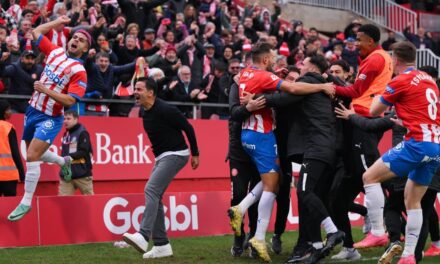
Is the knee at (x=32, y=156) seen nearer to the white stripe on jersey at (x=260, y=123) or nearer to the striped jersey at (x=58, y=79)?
the striped jersey at (x=58, y=79)

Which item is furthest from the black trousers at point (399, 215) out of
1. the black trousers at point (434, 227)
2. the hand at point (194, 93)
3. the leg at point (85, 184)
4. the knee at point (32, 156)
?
the hand at point (194, 93)

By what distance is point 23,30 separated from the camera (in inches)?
651

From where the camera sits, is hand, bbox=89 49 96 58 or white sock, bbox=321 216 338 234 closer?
white sock, bbox=321 216 338 234

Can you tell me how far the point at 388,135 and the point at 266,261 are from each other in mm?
9841

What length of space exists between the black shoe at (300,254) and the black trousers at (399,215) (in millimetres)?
952

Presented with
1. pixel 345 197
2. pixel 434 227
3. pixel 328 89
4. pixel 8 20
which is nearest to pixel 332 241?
pixel 345 197

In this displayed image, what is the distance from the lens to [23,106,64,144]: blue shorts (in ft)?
38.9

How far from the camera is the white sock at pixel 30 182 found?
455 inches

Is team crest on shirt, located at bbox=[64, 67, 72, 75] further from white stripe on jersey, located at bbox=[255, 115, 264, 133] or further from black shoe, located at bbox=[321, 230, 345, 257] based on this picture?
black shoe, located at bbox=[321, 230, 345, 257]

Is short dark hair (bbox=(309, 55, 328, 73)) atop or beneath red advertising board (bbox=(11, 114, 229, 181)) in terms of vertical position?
atop

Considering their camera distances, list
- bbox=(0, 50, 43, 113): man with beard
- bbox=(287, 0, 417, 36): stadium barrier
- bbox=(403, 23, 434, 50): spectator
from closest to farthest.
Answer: bbox=(0, 50, 43, 113): man with beard → bbox=(403, 23, 434, 50): spectator → bbox=(287, 0, 417, 36): stadium barrier

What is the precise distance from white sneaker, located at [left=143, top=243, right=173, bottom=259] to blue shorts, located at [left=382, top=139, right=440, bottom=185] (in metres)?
2.94

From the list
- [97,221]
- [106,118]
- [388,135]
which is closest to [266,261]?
[97,221]

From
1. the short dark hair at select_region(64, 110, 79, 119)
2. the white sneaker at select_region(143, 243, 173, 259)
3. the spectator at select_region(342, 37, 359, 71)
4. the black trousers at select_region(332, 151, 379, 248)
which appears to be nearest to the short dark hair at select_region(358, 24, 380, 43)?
the black trousers at select_region(332, 151, 379, 248)
